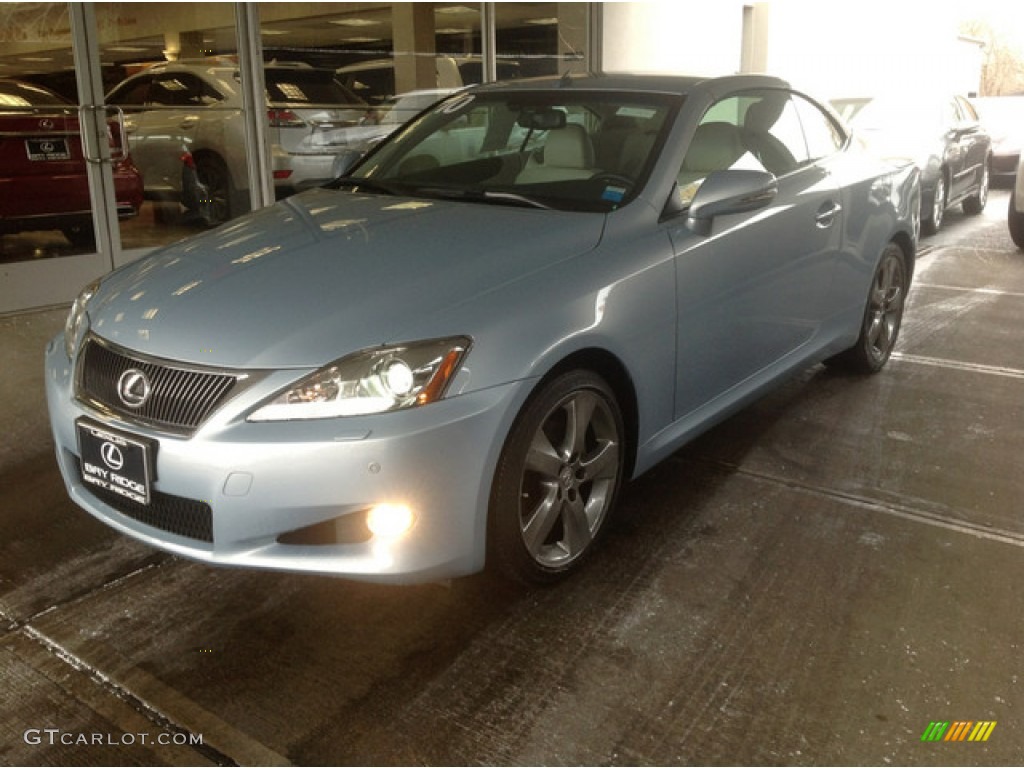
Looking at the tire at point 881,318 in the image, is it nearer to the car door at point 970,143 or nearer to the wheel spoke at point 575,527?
the wheel spoke at point 575,527

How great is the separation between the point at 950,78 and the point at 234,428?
22.3 m

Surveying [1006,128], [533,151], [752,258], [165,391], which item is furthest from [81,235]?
[1006,128]

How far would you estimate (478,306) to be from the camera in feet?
8.52

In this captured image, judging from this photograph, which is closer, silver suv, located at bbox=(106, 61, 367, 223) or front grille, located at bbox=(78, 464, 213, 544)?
front grille, located at bbox=(78, 464, 213, 544)

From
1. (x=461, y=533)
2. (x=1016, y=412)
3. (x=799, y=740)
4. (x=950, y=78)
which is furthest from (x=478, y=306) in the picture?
(x=950, y=78)

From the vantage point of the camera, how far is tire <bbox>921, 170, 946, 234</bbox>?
10047 mm

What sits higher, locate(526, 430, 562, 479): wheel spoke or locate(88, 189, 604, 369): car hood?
locate(88, 189, 604, 369): car hood

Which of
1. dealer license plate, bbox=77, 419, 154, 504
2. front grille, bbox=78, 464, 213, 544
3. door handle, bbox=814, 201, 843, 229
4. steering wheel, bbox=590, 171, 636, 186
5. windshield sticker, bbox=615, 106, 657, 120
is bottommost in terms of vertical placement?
front grille, bbox=78, 464, 213, 544

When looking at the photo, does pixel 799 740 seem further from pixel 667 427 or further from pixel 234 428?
pixel 234 428

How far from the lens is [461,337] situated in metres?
2.51

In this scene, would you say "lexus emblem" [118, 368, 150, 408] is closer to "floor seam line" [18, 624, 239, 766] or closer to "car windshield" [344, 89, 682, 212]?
"floor seam line" [18, 624, 239, 766]

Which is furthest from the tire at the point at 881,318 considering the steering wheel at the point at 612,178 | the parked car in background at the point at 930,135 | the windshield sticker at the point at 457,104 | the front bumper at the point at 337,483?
the parked car in background at the point at 930,135

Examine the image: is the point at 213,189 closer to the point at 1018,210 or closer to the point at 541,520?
the point at 541,520

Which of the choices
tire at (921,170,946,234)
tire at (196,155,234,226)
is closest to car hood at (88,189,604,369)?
tire at (196,155,234,226)
